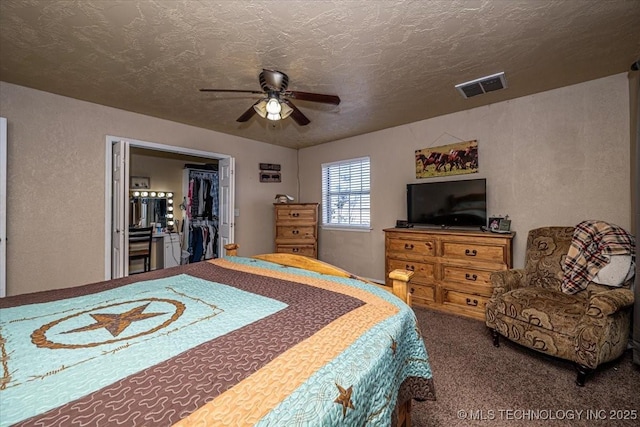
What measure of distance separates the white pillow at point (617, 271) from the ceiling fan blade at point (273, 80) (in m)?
2.97

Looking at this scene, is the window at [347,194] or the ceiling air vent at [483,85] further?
the window at [347,194]

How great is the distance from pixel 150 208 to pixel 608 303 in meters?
6.36

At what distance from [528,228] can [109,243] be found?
15.9ft

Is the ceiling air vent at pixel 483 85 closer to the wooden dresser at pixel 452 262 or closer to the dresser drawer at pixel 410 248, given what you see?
the wooden dresser at pixel 452 262

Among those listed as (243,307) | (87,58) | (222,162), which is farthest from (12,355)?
(222,162)

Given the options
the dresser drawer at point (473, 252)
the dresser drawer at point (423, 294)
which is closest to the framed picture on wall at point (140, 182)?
the dresser drawer at point (423, 294)

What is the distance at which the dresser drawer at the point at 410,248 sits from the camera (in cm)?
319

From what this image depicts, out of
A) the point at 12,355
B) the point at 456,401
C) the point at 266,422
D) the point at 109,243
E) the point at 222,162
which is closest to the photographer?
the point at 266,422

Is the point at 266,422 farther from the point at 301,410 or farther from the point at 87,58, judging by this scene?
the point at 87,58

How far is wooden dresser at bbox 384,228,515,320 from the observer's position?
110 inches

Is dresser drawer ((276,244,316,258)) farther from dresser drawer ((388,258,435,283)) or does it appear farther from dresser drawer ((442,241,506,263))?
dresser drawer ((442,241,506,263))

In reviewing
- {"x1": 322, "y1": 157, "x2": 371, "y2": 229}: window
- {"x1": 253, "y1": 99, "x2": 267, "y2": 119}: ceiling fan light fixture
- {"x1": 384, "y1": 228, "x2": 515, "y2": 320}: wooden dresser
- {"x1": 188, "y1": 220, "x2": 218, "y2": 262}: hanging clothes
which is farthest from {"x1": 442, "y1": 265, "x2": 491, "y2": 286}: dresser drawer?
{"x1": 188, "y1": 220, "x2": 218, "y2": 262}: hanging clothes

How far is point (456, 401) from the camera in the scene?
171cm

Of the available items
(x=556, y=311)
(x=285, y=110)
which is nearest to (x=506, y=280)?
(x=556, y=311)
